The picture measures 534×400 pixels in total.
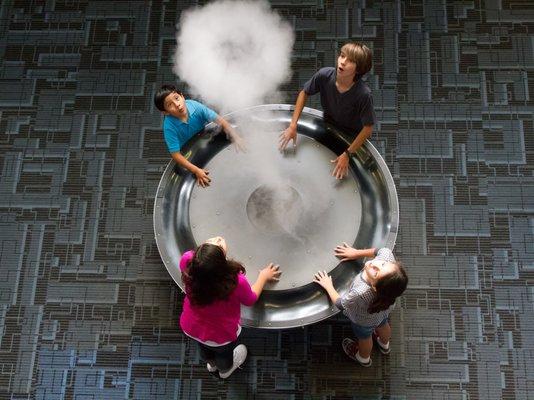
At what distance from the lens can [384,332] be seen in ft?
7.00

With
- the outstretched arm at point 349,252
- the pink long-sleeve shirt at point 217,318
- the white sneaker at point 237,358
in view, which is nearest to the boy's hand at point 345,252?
the outstretched arm at point 349,252

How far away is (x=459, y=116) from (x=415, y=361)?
1.11 meters

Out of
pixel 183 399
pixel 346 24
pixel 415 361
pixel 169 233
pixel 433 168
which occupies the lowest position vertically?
pixel 183 399

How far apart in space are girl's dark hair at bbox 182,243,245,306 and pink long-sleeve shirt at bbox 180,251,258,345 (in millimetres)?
62

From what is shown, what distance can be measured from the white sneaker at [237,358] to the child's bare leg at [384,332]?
0.52 meters

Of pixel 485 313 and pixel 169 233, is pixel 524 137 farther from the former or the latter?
pixel 169 233

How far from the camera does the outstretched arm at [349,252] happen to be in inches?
78.6

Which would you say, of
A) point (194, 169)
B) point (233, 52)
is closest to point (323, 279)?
point (194, 169)

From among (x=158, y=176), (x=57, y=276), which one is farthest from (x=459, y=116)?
(x=57, y=276)

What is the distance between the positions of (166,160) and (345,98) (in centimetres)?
92

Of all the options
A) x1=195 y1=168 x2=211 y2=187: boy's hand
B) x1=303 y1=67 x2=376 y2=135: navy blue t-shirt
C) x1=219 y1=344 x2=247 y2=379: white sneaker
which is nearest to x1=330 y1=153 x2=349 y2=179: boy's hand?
x1=303 y1=67 x2=376 y2=135: navy blue t-shirt

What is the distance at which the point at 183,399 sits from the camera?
2.24 meters

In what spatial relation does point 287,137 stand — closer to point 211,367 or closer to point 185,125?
point 185,125

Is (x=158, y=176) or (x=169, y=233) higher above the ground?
(x=158, y=176)
